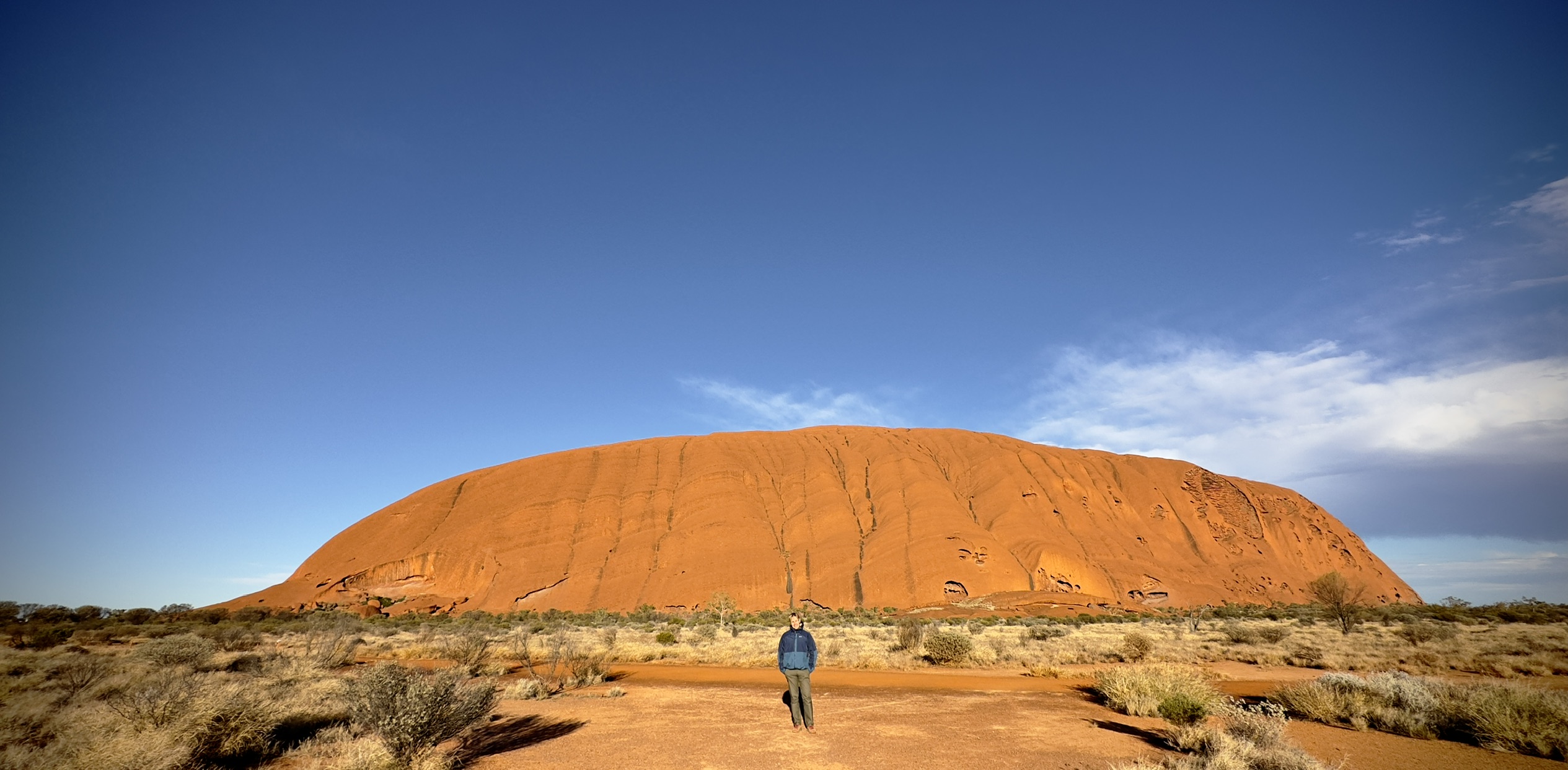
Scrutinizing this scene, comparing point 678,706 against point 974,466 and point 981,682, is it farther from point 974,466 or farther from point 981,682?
point 974,466

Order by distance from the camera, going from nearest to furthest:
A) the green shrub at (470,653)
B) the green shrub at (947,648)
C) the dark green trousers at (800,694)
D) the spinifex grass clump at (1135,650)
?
the dark green trousers at (800,694), the green shrub at (470,653), the spinifex grass clump at (1135,650), the green shrub at (947,648)

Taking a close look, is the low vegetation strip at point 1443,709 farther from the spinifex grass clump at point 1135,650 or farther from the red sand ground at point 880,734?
the spinifex grass clump at point 1135,650

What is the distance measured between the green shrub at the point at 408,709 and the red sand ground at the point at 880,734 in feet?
2.57

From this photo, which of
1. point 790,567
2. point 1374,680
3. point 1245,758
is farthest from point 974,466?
point 1245,758

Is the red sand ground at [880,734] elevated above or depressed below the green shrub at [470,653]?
below

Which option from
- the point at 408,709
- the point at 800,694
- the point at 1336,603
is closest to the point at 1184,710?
the point at 800,694

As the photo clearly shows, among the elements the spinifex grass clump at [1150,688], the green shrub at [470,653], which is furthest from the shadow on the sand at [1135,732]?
the green shrub at [470,653]

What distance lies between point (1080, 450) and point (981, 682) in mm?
70395

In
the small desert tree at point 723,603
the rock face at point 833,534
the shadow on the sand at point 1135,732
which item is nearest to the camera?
the shadow on the sand at point 1135,732

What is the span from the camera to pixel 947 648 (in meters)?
20.0

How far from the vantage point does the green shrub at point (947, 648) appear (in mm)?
19656

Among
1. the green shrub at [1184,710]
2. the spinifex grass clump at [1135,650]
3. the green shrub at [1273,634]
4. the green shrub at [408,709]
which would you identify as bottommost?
the green shrub at [1273,634]

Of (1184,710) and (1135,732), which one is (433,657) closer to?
(1135,732)

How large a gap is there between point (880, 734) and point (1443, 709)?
781 cm
